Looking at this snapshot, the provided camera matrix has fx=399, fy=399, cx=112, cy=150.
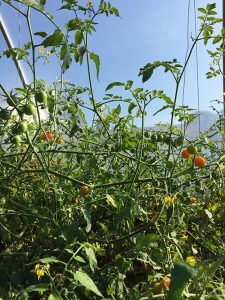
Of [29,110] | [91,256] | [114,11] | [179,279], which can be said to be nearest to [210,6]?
[114,11]

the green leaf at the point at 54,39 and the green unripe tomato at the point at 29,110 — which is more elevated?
the green leaf at the point at 54,39

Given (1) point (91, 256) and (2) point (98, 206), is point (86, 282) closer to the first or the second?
(1) point (91, 256)

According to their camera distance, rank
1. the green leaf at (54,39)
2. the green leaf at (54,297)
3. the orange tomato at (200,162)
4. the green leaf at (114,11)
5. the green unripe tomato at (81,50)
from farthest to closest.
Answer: the orange tomato at (200,162)
the green leaf at (114,11)
the green unripe tomato at (81,50)
the green leaf at (54,39)
the green leaf at (54,297)

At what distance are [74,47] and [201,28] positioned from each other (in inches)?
20.1

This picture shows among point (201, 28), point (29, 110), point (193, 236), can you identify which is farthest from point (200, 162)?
point (29, 110)

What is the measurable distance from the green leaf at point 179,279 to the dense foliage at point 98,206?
0.23 ft

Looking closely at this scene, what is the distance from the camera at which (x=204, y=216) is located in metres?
1.55

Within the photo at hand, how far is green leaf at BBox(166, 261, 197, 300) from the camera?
1.97 ft

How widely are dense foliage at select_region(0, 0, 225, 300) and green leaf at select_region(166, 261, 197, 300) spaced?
70 mm

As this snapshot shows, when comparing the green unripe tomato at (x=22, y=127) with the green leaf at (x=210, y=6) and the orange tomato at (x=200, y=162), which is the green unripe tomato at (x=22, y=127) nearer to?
the orange tomato at (x=200, y=162)

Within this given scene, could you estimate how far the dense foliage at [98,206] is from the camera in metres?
1.01

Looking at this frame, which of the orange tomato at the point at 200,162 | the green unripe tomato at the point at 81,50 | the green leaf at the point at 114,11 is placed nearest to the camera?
the green unripe tomato at the point at 81,50

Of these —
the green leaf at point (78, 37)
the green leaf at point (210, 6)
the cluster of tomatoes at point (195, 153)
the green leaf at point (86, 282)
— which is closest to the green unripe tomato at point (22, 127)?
the green leaf at point (78, 37)

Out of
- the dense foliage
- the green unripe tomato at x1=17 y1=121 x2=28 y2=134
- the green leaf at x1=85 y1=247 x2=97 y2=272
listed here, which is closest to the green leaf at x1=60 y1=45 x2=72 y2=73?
the dense foliage
